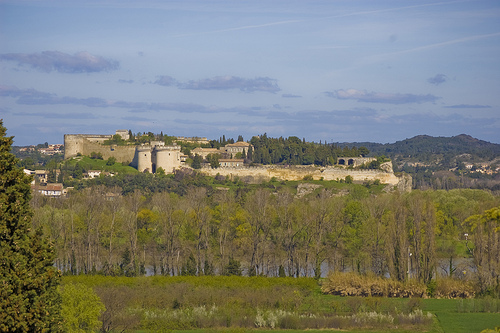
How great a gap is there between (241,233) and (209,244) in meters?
2.25

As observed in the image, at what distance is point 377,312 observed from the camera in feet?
94.7

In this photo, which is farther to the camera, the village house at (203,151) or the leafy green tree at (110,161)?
the village house at (203,151)

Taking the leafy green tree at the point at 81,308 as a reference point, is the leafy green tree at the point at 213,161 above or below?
above

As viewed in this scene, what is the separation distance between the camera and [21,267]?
13.4 m

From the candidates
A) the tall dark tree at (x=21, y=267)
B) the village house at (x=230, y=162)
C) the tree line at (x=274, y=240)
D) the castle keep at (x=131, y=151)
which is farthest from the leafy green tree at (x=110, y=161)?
the tall dark tree at (x=21, y=267)

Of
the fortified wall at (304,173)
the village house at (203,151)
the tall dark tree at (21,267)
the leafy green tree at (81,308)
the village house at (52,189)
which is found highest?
the village house at (203,151)

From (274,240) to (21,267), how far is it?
32.6 meters

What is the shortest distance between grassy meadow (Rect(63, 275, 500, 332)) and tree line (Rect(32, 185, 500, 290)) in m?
4.04

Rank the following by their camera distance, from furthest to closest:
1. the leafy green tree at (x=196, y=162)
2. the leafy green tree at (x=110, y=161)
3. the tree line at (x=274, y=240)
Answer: the leafy green tree at (x=110, y=161) < the leafy green tree at (x=196, y=162) < the tree line at (x=274, y=240)

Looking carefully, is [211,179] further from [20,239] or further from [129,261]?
[20,239]

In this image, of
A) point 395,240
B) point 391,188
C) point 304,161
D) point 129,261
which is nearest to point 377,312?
point 395,240

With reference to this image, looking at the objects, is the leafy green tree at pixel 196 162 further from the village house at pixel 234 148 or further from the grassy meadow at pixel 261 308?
the grassy meadow at pixel 261 308

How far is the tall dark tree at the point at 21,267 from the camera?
42.9 feet

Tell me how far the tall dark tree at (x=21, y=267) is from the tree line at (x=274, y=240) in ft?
77.9
